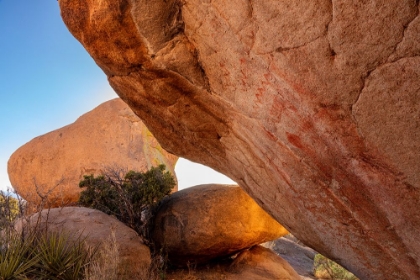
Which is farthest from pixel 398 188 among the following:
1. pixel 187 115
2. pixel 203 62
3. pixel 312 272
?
pixel 312 272

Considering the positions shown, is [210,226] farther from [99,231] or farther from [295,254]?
[295,254]

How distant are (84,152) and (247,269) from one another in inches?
382

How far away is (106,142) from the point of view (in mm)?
14148

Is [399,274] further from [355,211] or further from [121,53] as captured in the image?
[121,53]

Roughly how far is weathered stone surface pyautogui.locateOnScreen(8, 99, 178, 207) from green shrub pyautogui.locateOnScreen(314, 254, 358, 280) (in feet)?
27.3

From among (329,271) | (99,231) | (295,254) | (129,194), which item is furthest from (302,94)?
(295,254)

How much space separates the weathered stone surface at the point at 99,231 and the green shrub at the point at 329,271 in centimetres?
643

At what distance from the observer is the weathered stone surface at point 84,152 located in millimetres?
13680

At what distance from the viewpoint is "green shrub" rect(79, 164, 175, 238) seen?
7934 millimetres

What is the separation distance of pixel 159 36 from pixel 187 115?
154 centimetres

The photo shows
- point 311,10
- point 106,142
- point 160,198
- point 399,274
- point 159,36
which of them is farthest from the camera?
point 106,142

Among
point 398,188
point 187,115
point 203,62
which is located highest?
point 203,62

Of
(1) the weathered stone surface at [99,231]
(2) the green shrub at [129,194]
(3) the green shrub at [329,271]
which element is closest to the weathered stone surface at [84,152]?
(2) the green shrub at [129,194]

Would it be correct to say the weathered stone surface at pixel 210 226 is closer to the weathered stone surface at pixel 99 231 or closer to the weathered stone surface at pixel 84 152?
the weathered stone surface at pixel 99 231
